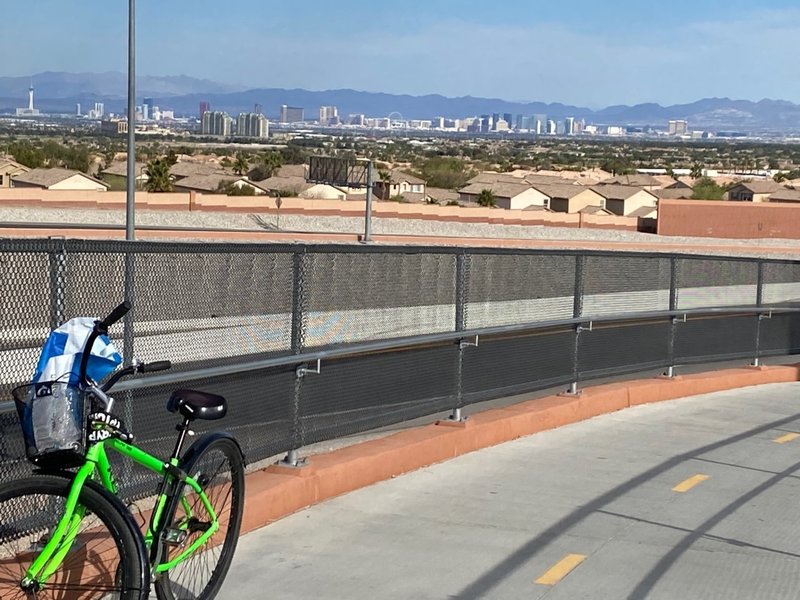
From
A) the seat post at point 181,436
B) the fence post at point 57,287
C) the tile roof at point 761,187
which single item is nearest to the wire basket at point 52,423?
the seat post at point 181,436

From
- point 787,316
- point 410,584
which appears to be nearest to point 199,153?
point 787,316

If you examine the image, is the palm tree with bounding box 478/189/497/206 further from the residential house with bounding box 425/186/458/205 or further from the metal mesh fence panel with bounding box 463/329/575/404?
the metal mesh fence panel with bounding box 463/329/575/404

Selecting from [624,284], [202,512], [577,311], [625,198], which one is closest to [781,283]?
[624,284]

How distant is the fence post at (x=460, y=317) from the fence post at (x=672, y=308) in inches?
196

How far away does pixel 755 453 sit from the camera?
11.7 m

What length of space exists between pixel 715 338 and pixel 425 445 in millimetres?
8115

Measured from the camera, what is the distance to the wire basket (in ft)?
16.8

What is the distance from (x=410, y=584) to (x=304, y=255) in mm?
2708

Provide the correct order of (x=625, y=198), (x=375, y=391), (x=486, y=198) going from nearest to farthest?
(x=375, y=391) < (x=486, y=198) < (x=625, y=198)

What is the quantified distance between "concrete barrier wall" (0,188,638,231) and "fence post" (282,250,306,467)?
5906 cm

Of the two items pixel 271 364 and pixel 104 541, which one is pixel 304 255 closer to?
pixel 271 364

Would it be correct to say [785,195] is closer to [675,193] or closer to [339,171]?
[675,193]

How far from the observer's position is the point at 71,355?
5391mm

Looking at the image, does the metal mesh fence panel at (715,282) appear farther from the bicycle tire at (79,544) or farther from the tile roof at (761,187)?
the tile roof at (761,187)
